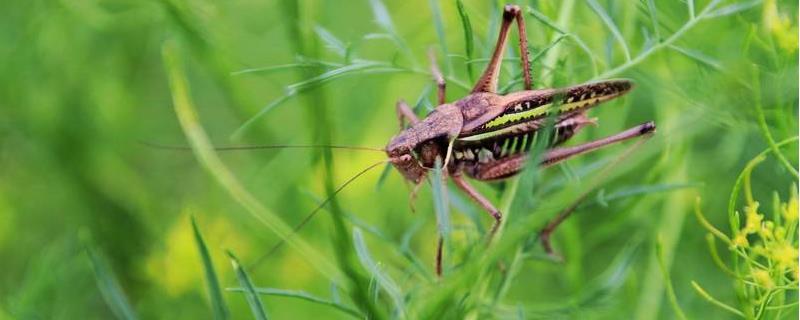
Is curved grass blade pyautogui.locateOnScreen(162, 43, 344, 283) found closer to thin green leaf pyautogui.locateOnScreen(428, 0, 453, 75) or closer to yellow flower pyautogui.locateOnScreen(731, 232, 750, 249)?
thin green leaf pyautogui.locateOnScreen(428, 0, 453, 75)

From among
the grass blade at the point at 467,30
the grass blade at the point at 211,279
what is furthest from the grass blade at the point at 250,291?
the grass blade at the point at 467,30

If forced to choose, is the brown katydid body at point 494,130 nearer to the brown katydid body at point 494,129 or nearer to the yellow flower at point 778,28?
the brown katydid body at point 494,129

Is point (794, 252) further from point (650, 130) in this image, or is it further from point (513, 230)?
point (513, 230)

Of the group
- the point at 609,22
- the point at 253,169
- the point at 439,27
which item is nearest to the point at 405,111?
the point at 439,27

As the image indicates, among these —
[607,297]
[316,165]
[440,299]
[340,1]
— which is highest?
[340,1]

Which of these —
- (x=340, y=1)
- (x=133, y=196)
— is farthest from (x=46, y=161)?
(x=340, y=1)

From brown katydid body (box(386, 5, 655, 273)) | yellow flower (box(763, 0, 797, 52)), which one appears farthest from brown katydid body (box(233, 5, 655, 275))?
yellow flower (box(763, 0, 797, 52))
